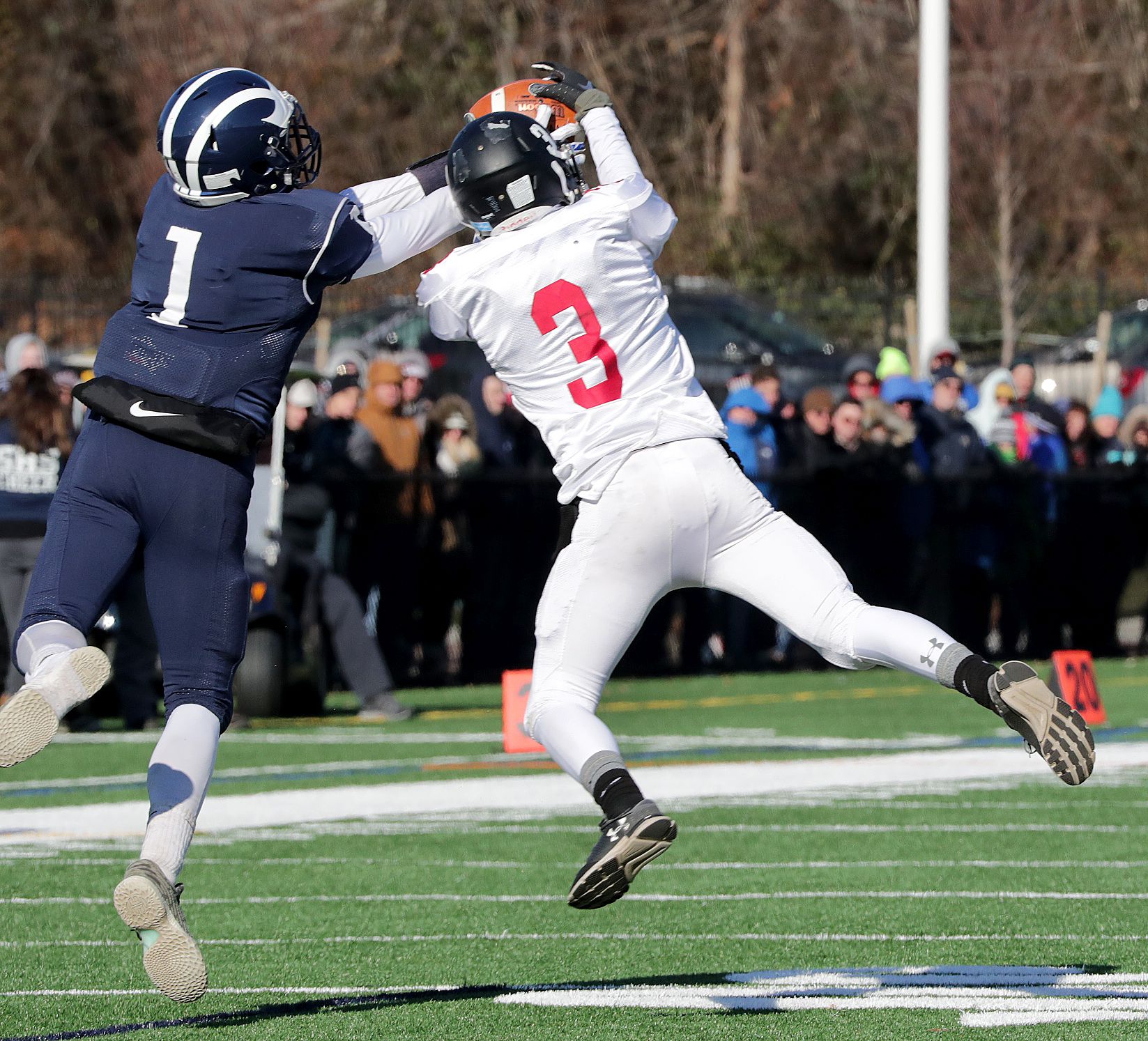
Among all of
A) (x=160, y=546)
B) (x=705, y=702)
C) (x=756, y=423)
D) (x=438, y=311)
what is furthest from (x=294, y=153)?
(x=756, y=423)

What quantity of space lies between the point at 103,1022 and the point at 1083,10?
138 feet

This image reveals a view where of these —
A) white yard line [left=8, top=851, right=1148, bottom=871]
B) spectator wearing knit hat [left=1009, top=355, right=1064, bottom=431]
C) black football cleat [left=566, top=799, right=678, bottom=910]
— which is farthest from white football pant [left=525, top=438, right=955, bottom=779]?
spectator wearing knit hat [left=1009, top=355, right=1064, bottom=431]

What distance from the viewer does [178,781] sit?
5461 millimetres

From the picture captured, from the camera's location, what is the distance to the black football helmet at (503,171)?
232 inches

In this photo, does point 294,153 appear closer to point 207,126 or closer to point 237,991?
point 207,126

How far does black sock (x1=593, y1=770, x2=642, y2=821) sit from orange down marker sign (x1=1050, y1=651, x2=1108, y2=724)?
18.8 feet

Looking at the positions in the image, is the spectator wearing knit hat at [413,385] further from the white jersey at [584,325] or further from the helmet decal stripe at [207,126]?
the helmet decal stripe at [207,126]

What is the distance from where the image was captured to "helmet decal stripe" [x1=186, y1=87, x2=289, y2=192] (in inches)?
220

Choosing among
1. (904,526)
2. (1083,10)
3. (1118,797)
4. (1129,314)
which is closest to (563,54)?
(1083,10)

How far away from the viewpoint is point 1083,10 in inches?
1756

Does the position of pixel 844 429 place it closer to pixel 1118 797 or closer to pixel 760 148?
pixel 1118 797

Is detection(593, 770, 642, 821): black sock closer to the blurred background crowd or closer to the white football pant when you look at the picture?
the white football pant

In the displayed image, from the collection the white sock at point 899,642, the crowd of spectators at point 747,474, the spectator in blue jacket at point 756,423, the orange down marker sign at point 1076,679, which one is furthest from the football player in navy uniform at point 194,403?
the spectator in blue jacket at point 756,423

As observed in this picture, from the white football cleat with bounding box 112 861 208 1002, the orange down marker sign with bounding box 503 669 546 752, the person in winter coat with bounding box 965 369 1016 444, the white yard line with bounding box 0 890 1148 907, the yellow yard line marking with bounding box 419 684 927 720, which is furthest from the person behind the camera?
the person in winter coat with bounding box 965 369 1016 444
